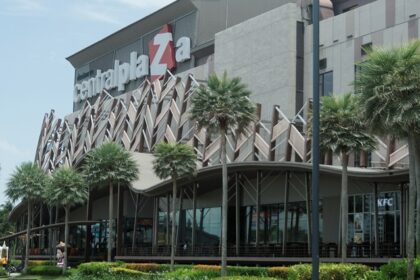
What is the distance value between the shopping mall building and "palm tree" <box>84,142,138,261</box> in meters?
2.06

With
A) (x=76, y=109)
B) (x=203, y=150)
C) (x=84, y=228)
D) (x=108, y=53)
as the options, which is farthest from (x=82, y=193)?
(x=76, y=109)

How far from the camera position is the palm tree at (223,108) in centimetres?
3972

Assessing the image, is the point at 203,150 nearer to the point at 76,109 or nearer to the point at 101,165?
the point at 101,165

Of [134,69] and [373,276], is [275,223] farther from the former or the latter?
[134,69]

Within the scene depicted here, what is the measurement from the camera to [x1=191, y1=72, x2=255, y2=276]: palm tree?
39719 millimetres

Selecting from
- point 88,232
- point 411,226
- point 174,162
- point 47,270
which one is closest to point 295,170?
point 174,162

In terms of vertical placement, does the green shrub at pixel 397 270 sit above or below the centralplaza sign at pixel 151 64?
below

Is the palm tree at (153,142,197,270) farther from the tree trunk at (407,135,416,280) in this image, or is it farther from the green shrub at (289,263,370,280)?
the green shrub at (289,263,370,280)

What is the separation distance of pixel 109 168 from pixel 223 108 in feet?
65.4

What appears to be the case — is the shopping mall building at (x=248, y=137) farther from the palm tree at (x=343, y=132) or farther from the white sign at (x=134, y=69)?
the palm tree at (x=343, y=132)

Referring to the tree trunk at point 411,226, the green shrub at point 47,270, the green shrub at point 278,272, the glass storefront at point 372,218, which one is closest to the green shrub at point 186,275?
the green shrub at point 278,272

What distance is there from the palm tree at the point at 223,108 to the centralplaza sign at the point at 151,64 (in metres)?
34.1

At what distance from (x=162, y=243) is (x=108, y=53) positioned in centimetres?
3402

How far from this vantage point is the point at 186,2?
74.3 meters
